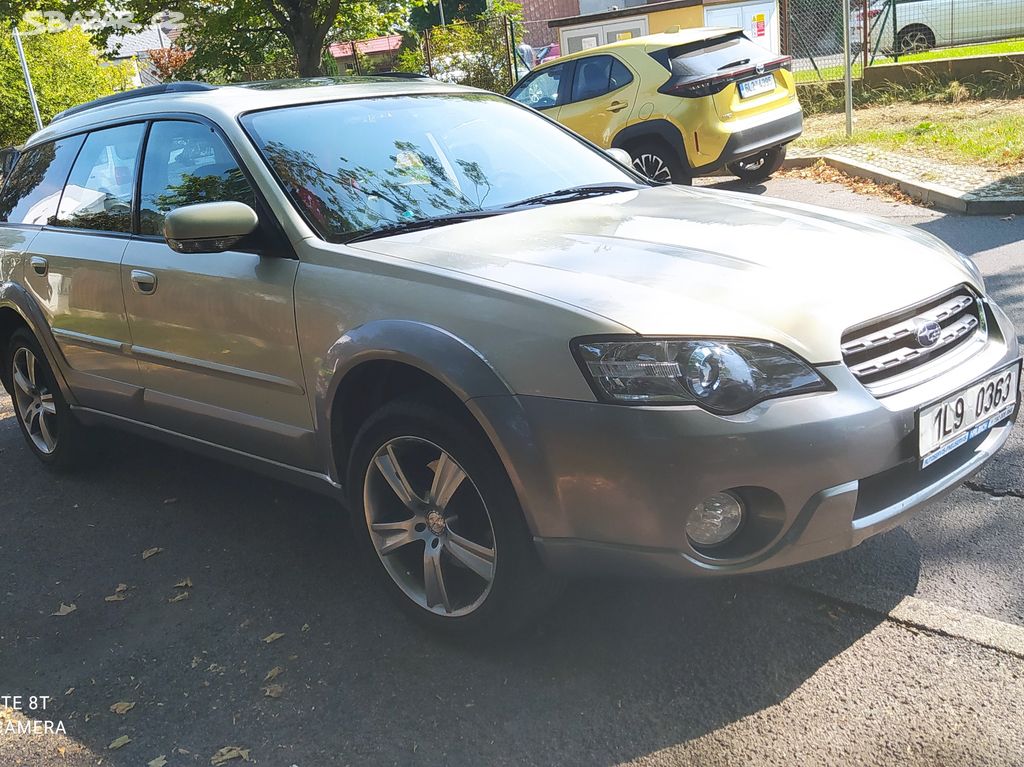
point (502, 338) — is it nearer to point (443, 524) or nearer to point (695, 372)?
point (695, 372)

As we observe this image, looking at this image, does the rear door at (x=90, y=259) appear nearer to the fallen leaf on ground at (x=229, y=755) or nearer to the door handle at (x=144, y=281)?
the door handle at (x=144, y=281)

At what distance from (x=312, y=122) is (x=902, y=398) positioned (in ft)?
7.51

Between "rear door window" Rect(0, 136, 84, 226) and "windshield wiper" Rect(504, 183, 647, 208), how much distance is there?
2.27 m

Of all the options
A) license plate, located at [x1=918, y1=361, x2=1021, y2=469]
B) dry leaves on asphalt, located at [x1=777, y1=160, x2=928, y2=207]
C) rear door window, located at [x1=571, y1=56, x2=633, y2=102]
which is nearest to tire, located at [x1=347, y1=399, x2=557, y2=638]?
license plate, located at [x1=918, y1=361, x2=1021, y2=469]

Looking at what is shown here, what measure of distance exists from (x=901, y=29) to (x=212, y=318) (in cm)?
1870

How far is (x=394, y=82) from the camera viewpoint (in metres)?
4.36

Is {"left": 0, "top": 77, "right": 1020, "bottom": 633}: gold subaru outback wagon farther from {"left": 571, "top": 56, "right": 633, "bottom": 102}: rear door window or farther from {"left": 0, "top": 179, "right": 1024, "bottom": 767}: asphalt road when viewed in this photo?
{"left": 571, "top": 56, "right": 633, "bottom": 102}: rear door window

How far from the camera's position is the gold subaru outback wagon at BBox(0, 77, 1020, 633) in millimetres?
2529

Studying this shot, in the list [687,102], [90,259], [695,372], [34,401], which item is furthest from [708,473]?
[687,102]

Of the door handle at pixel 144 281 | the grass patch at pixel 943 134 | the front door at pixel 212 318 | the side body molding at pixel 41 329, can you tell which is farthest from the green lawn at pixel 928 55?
the door handle at pixel 144 281

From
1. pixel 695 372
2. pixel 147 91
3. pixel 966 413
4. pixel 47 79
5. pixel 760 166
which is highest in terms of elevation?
pixel 47 79

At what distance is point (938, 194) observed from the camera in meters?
8.93

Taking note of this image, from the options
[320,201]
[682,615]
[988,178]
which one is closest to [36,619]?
[320,201]

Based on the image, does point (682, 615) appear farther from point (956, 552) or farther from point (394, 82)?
point (394, 82)
